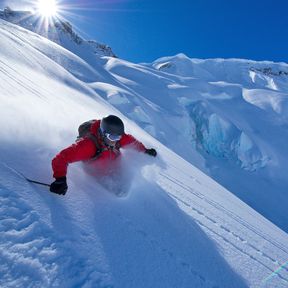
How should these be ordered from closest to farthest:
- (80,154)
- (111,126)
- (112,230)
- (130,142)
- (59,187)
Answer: (112,230), (59,187), (80,154), (111,126), (130,142)

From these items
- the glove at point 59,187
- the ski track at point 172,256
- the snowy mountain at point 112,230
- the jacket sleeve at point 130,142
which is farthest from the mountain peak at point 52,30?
the ski track at point 172,256

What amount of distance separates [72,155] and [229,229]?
2.02m

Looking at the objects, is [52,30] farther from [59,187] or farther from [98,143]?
[59,187]

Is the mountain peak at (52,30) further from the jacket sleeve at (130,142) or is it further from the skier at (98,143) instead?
the skier at (98,143)

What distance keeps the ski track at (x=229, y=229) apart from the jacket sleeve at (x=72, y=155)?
1200 mm

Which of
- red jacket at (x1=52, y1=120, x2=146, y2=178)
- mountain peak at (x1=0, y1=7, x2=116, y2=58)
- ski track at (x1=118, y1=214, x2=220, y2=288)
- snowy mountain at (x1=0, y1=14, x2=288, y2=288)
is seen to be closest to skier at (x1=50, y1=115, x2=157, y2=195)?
red jacket at (x1=52, y1=120, x2=146, y2=178)

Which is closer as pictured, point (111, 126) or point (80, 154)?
point (80, 154)

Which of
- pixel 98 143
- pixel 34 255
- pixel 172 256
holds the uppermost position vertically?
pixel 98 143

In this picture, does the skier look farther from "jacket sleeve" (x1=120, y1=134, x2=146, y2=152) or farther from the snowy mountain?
"jacket sleeve" (x1=120, y1=134, x2=146, y2=152)

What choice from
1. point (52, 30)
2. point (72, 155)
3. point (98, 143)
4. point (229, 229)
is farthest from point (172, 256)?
point (52, 30)

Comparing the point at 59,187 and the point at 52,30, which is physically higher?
the point at 52,30

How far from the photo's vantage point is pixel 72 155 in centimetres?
257

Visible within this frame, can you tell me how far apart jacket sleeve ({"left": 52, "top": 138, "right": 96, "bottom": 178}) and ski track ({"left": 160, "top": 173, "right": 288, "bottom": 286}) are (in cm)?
120

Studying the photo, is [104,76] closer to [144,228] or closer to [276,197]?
[276,197]
